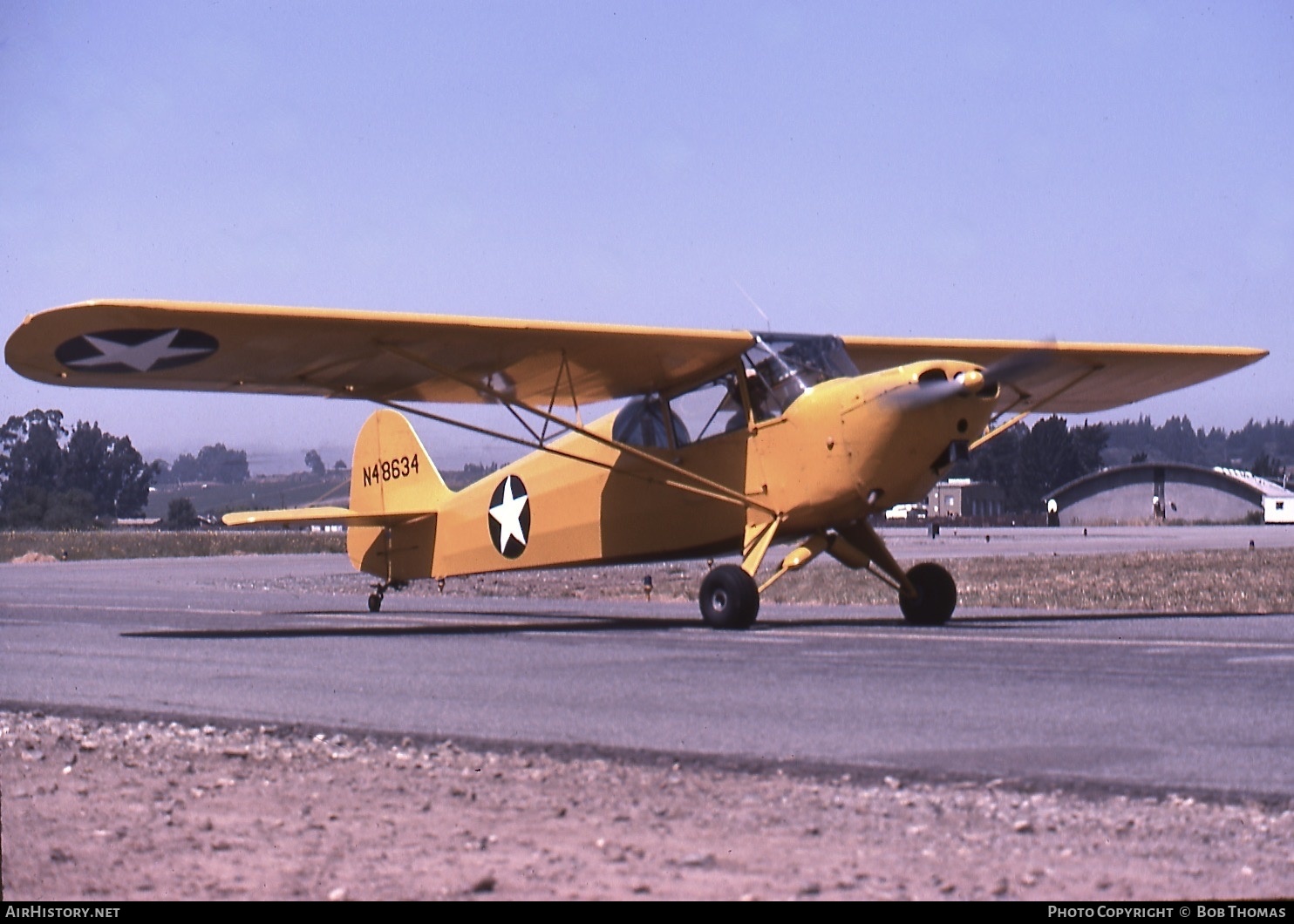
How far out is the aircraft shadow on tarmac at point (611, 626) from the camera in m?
13.9

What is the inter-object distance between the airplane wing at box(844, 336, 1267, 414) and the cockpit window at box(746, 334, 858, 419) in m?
1.87

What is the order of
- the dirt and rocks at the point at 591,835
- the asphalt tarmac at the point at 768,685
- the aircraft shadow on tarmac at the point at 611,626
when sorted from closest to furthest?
the dirt and rocks at the point at 591,835
the asphalt tarmac at the point at 768,685
the aircraft shadow on tarmac at the point at 611,626

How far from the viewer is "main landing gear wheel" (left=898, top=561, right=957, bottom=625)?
47.9 feet

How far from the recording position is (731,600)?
13.6 m

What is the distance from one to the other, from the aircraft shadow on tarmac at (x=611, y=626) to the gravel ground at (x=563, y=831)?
7374mm

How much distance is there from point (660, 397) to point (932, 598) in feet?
11.8

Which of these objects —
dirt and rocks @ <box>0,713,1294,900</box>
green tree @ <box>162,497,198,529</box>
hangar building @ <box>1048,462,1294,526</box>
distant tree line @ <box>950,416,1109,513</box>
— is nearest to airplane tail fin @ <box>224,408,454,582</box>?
dirt and rocks @ <box>0,713,1294,900</box>

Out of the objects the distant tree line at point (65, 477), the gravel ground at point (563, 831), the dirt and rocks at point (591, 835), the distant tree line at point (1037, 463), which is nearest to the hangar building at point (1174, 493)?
the distant tree line at point (1037, 463)

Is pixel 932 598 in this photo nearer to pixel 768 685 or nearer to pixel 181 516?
pixel 768 685

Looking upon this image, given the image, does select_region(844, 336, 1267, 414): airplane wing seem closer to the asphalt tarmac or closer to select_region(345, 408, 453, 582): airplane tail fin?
the asphalt tarmac

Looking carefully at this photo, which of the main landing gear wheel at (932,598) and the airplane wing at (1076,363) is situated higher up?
the airplane wing at (1076,363)

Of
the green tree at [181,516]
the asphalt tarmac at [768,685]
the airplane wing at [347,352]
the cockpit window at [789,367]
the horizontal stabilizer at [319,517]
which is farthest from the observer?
the green tree at [181,516]

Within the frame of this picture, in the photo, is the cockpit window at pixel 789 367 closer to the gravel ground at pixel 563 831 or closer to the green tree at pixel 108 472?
the gravel ground at pixel 563 831
